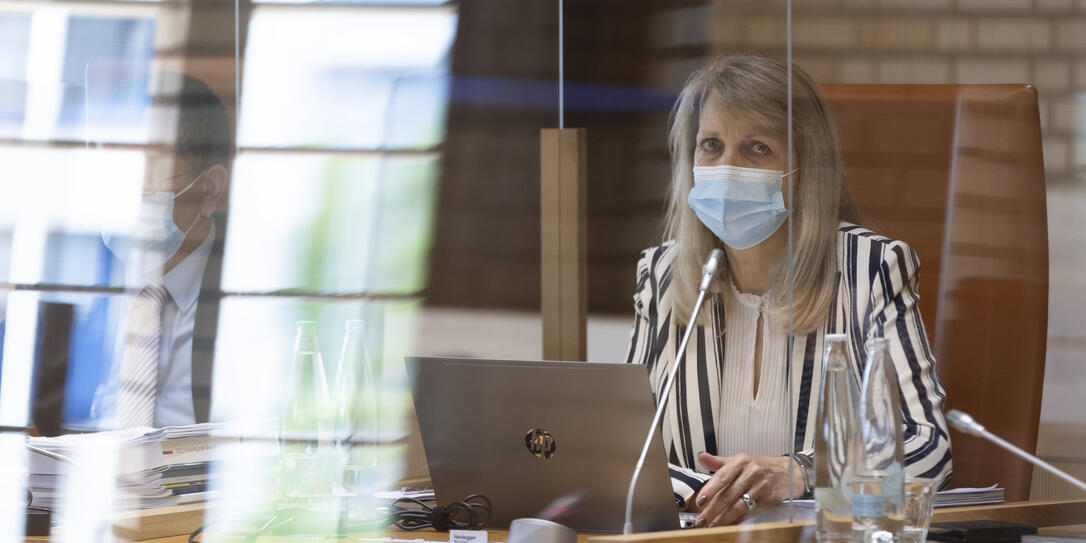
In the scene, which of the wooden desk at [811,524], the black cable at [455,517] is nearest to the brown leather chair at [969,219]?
the wooden desk at [811,524]

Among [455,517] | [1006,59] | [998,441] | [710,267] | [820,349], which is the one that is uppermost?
[1006,59]

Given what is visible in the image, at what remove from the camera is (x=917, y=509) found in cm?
100

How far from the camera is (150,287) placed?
160 cm

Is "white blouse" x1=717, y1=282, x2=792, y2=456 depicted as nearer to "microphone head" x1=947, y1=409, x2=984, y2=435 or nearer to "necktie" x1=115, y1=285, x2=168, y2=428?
"microphone head" x1=947, y1=409, x2=984, y2=435

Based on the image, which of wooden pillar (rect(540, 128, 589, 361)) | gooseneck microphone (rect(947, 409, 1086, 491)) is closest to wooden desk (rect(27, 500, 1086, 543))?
gooseneck microphone (rect(947, 409, 1086, 491))

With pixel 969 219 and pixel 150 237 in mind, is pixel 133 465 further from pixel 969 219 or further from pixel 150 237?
pixel 969 219

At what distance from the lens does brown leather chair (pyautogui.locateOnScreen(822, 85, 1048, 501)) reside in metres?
1.50

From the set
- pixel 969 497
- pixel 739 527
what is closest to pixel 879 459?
pixel 739 527

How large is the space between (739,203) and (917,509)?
555mm

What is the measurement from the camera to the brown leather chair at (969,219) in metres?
1.50

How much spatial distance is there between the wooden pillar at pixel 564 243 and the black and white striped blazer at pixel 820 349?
127mm

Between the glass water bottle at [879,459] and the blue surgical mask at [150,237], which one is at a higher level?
the blue surgical mask at [150,237]

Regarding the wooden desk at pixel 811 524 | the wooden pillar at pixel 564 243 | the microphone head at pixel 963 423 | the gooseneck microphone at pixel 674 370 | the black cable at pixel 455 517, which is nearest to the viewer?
the wooden desk at pixel 811 524

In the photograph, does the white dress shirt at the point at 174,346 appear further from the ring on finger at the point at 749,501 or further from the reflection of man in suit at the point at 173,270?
the ring on finger at the point at 749,501
